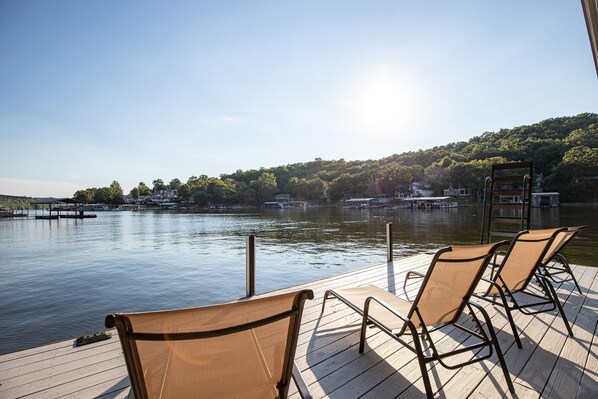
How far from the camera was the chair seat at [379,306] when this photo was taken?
207 centimetres

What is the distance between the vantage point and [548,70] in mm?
10820

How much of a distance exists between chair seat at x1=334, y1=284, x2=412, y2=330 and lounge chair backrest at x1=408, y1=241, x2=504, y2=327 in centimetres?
20

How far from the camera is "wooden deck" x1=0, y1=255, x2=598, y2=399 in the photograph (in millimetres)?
1788

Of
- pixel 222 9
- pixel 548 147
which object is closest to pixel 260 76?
pixel 222 9

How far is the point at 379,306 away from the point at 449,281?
0.79 meters

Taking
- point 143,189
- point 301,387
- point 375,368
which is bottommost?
point 375,368

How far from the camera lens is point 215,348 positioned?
0.98 meters

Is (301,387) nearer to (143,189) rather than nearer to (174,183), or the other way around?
(174,183)

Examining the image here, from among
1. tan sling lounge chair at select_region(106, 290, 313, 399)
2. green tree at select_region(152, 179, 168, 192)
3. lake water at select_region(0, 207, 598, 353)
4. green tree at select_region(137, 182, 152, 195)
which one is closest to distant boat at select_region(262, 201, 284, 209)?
green tree at select_region(137, 182, 152, 195)

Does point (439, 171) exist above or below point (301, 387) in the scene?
above

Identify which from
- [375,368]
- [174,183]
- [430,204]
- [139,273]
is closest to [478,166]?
[430,204]

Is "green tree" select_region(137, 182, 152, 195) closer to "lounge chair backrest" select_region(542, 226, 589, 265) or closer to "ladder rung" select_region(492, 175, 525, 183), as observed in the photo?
"ladder rung" select_region(492, 175, 525, 183)

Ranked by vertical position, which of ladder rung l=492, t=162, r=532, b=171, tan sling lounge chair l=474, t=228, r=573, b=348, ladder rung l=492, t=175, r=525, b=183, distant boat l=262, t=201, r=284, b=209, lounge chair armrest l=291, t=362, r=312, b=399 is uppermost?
ladder rung l=492, t=162, r=532, b=171

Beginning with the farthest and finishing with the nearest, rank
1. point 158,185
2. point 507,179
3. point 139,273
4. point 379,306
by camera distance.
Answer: point 158,185
point 139,273
point 507,179
point 379,306
